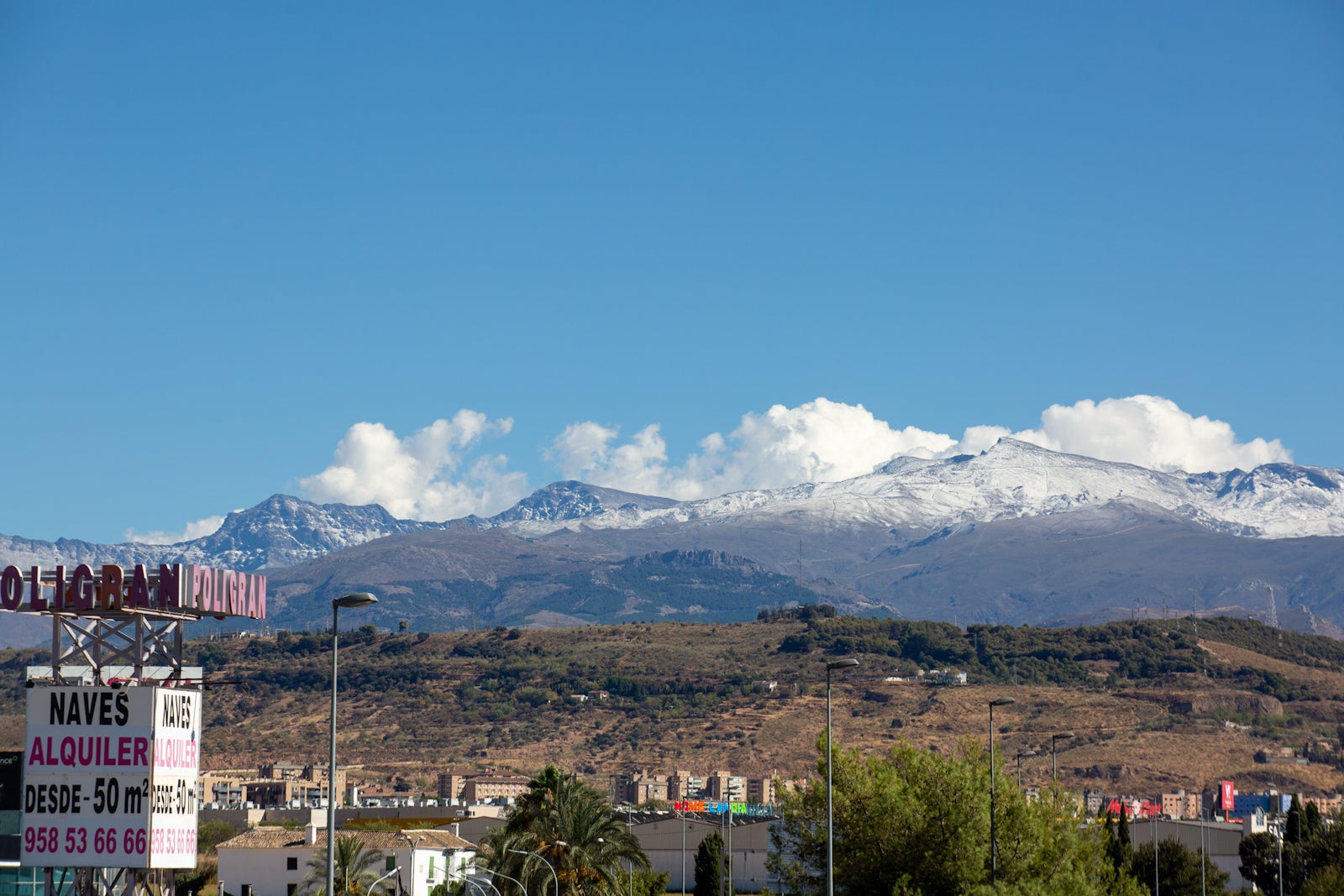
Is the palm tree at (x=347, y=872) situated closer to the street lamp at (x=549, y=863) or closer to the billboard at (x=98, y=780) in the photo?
the street lamp at (x=549, y=863)

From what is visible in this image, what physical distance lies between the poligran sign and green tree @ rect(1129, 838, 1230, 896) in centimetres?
6739

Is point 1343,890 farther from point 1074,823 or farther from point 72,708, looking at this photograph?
point 72,708

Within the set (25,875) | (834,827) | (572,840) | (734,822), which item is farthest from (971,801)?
(734,822)

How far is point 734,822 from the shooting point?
14475cm

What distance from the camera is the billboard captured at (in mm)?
Answer: 72250

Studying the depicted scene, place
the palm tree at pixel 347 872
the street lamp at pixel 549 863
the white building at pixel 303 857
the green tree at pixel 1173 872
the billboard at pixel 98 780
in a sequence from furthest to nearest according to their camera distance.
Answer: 1. the green tree at pixel 1173 872
2. the white building at pixel 303 857
3. the palm tree at pixel 347 872
4. the street lamp at pixel 549 863
5. the billboard at pixel 98 780

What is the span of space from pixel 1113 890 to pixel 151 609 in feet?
144

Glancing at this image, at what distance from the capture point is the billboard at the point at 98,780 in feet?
237

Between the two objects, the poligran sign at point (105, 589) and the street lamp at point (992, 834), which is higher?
the poligran sign at point (105, 589)

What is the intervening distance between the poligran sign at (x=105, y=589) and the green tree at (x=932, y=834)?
2700cm

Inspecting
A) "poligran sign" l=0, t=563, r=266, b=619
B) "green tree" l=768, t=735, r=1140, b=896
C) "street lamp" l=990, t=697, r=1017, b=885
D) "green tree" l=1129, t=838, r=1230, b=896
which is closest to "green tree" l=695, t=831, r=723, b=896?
"green tree" l=1129, t=838, r=1230, b=896

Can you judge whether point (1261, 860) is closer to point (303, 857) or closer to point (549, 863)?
point (303, 857)

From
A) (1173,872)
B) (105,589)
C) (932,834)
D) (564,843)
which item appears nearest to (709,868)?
(564,843)

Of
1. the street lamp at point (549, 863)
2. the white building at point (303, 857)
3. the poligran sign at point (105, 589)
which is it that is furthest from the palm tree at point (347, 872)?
the poligran sign at point (105, 589)
